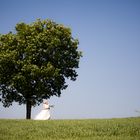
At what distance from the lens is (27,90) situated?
4891 centimetres

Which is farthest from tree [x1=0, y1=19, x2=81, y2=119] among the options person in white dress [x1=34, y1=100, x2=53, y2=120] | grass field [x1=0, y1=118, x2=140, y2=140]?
grass field [x1=0, y1=118, x2=140, y2=140]

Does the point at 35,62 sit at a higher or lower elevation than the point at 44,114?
higher

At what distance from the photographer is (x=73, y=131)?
83.7 feet

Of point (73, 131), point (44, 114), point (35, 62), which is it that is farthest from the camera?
point (35, 62)

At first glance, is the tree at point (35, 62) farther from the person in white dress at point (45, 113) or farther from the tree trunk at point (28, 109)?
the person in white dress at point (45, 113)

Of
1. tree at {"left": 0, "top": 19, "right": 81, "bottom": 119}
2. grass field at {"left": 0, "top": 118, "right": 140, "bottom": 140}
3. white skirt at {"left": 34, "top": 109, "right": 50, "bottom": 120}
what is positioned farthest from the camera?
tree at {"left": 0, "top": 19, "right": 81, "bottom": 119}

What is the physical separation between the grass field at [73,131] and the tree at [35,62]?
62.6 feet

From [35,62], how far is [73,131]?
2512 centimetres

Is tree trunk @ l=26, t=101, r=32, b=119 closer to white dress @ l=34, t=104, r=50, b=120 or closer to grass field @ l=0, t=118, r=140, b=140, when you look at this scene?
white dress @ l=34, t=104, r=50, b=120

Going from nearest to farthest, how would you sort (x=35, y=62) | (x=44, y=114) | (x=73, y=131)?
1. (x=73, y=131)
2. (x=44, y=114)
3. (x=35, y=62)

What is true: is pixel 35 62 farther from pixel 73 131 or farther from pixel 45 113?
pixel 73 131

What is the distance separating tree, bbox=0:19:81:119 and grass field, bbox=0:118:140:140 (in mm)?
19074

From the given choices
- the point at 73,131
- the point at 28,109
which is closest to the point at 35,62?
the point at 28,109

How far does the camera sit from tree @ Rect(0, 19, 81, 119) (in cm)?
4825
